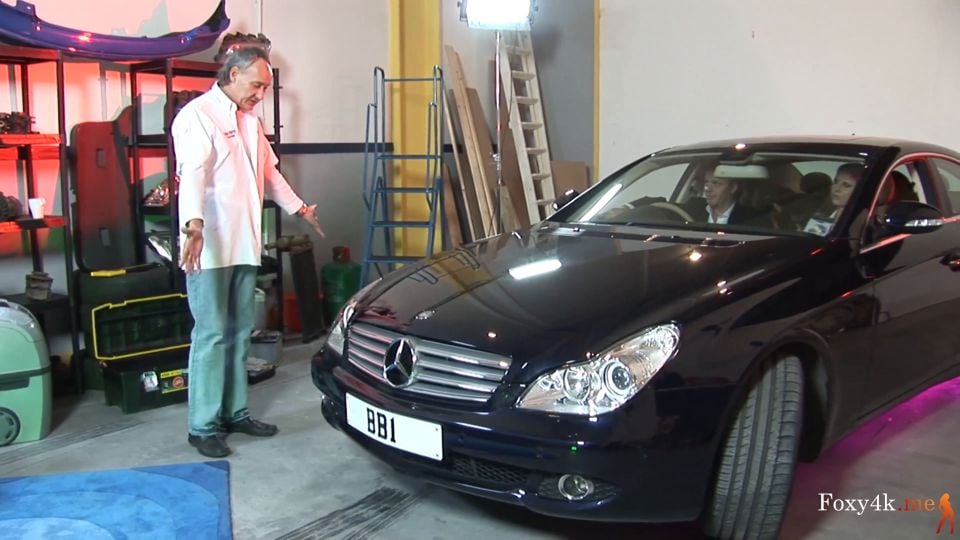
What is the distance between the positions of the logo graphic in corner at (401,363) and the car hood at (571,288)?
0.05 meters

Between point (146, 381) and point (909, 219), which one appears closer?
point (909, 219)

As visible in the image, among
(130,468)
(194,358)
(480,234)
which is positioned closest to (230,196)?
(194,358)

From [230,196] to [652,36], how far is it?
13.8ft

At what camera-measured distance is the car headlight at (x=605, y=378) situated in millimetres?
1914

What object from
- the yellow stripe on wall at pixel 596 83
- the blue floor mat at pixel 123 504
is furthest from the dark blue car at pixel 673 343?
the yellow stripe on wall at pixel 596 83

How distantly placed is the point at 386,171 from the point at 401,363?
3741mm

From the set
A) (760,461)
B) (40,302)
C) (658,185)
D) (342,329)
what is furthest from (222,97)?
(760,461)

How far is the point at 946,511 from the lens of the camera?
2475 mm

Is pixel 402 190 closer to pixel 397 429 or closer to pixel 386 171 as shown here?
pixel 386 171

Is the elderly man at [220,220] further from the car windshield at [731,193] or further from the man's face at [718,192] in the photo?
the man's face at [718,192]

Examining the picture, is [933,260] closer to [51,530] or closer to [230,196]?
[230,196]

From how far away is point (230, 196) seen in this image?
2857 mm

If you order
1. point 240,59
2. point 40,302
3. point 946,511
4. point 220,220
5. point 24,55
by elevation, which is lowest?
point 946,511

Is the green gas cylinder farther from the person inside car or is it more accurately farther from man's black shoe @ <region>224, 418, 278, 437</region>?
the person inside car
